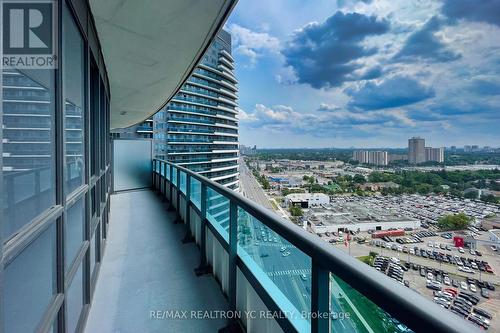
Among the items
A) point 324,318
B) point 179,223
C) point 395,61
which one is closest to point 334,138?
point 395,61

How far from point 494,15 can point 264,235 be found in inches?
201

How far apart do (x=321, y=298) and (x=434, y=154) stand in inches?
182

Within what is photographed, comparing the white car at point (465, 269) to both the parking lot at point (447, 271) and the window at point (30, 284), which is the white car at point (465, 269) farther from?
the window at point (30, 284)

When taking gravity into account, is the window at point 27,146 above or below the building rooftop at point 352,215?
above

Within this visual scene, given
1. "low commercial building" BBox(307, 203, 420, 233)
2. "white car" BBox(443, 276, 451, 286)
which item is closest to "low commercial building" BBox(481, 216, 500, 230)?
"low commercial building" BBox(307, 203, 420, 233)

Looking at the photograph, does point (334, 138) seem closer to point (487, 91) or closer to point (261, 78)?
point (487, 91)

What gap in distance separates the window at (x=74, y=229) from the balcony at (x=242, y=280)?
0.69m

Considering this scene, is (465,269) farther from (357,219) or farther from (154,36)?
(154,36)

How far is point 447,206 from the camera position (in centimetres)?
239

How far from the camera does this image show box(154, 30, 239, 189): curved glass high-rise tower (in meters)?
32.7

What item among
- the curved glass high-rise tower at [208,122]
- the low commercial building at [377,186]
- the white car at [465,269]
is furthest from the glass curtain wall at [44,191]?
the curved glass high-rise tower at [208,122]

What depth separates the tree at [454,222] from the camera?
1.99 meters

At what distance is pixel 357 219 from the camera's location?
2580 mm

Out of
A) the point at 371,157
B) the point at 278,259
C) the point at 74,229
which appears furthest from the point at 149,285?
the point at 371,157
